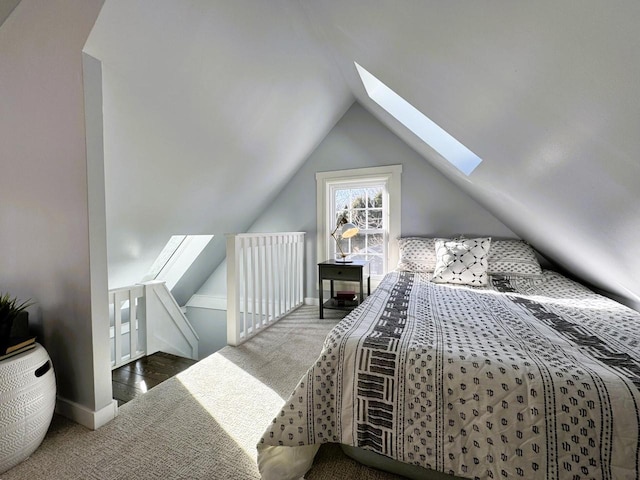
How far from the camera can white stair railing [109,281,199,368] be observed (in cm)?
210

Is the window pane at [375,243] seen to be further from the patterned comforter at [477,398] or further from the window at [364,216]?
the patterned comforter at [477,398]

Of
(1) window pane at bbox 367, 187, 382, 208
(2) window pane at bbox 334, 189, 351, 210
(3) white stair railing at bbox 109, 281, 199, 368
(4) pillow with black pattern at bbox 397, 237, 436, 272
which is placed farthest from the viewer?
(2) window pane at bbox 334, 189, 351, 210

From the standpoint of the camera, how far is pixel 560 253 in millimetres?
2156

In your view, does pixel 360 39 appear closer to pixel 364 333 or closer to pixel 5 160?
pixel 364 333

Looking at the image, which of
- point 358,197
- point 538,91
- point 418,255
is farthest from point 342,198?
point 538,91

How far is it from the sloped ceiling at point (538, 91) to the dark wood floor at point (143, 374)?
2526mm

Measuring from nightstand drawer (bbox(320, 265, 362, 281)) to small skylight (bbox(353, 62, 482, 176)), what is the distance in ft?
4.43

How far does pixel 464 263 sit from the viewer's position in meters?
2.21

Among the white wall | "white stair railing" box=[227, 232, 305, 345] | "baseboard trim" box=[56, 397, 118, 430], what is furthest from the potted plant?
"white stair railing" box=[227, 232, 305, 345]

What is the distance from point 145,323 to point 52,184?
1.44m

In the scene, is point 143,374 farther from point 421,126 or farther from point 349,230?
point 421,126

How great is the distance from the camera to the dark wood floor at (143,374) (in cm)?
174

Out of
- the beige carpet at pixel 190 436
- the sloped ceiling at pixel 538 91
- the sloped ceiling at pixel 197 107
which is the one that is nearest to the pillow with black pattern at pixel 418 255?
the sloped ceiling at pixel 538 91

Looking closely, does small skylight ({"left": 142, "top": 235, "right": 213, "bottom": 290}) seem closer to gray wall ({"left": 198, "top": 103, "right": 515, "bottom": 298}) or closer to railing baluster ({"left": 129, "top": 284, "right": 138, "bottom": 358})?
gray wall ({"left": 198, "top": 103, "right": 515, "bottom": 298})
